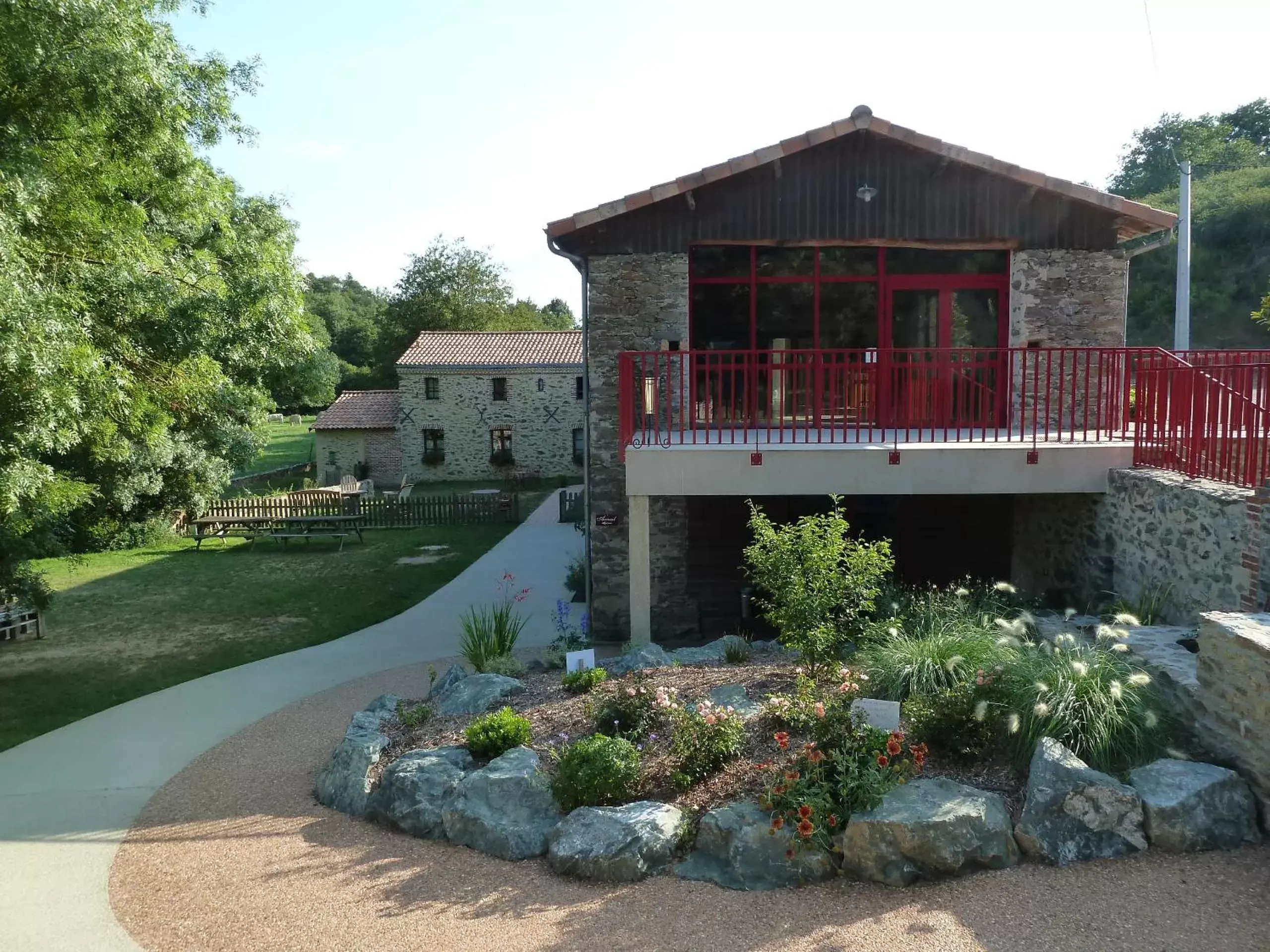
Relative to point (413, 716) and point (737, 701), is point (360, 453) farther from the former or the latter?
point (737, 701)

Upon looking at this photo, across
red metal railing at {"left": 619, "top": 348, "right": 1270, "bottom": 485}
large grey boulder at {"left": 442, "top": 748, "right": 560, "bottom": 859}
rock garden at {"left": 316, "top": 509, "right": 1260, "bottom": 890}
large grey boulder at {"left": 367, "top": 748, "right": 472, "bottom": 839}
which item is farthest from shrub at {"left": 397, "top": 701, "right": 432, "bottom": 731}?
red metal railing at {"left": 619, "top": 348, "right": 1270, "bottom": 485}

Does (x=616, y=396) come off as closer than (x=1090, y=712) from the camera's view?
No

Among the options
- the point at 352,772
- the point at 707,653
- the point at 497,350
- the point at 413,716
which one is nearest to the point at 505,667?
the point at 413,716

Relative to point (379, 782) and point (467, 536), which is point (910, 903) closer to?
point (379, 782)

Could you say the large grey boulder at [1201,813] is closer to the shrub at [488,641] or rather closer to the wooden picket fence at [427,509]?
the shrub at [488,641]

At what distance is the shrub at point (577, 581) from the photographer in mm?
13219

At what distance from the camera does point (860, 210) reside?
10602 millimetres

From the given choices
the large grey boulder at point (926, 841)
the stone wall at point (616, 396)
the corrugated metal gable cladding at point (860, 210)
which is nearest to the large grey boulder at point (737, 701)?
the large grey boulder at point (926, 841)

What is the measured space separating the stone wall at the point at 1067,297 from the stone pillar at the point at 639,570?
5412 mm

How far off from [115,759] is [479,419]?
24.8 m

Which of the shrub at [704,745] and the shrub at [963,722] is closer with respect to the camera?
the shrub at [963,722]

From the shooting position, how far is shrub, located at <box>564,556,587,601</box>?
13.2 metres

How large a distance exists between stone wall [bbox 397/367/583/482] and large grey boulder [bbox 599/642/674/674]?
919 inches

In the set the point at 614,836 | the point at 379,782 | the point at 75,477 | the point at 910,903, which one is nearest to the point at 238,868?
the point at 379,782
